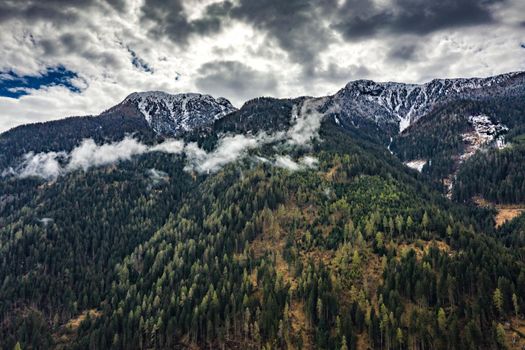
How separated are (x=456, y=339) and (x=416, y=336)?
12.7 m

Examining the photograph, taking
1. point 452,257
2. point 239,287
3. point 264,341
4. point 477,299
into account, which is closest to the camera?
point 477,299

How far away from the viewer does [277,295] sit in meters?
170

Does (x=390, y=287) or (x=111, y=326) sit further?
(x=111, y=326)

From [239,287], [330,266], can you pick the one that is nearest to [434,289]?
[330,266]

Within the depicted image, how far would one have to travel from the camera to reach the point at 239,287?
602ft

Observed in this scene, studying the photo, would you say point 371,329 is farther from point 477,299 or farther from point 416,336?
point 477,299

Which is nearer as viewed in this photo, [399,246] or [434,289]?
[434,289]

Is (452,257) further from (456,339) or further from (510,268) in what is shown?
(456,339)

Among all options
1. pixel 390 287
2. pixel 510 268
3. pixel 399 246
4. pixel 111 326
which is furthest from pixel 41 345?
pixel 510 268

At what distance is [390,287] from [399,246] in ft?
111

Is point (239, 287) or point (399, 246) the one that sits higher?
point (399, 246)

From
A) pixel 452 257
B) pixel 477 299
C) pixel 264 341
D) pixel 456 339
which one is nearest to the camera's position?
pixel 456 339

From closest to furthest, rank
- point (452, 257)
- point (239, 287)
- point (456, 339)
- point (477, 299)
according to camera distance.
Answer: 1. point (456, 339)
2. point (477, 299)
3. point (452, 257)
4. point (239, 287)

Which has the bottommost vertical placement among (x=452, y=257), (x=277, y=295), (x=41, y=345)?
(x=41, y=345)
